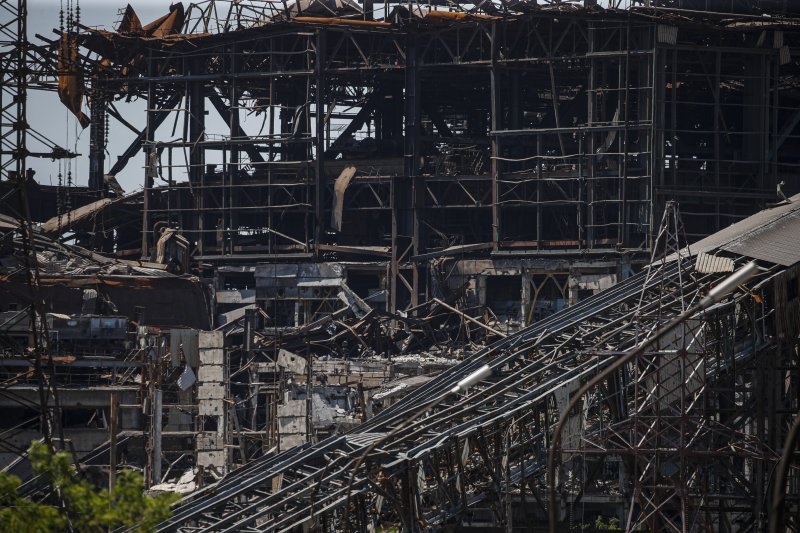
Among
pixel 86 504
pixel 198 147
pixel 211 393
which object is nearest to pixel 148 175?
pixel 198 147

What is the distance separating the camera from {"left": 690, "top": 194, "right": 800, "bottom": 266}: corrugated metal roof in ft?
128

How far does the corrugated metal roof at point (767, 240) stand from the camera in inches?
1538

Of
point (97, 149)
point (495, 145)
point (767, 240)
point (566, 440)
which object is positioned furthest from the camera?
point (97, 149)

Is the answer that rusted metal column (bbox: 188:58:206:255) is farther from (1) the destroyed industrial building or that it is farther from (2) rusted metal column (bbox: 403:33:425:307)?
(2) rusted metal column (bbox: 403:33:425:307)

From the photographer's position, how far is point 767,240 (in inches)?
1590

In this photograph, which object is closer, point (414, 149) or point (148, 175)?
point (414, 149)

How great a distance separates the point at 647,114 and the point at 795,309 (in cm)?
2594

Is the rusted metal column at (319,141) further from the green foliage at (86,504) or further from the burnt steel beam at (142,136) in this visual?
the green foliage at (86,504)

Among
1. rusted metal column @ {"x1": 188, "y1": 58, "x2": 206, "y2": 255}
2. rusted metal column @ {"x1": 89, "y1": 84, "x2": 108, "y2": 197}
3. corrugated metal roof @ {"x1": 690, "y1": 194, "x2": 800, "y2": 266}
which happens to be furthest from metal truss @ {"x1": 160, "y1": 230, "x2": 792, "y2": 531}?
rusted metal column @ {"x1": 89, "y1": 84, "x2": 108, "y2": 197}

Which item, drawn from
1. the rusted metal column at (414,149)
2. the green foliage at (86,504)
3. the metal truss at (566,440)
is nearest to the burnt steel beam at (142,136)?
the rusted metal column at (414,149)

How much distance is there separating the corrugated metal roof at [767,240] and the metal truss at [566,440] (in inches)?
23.6

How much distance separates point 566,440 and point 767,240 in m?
7.35

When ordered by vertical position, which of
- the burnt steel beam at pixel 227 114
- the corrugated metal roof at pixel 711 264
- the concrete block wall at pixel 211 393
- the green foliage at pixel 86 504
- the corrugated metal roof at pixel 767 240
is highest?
the burnt steel beam at pixel 227 114

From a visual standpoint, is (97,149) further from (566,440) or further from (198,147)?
(566,440)
